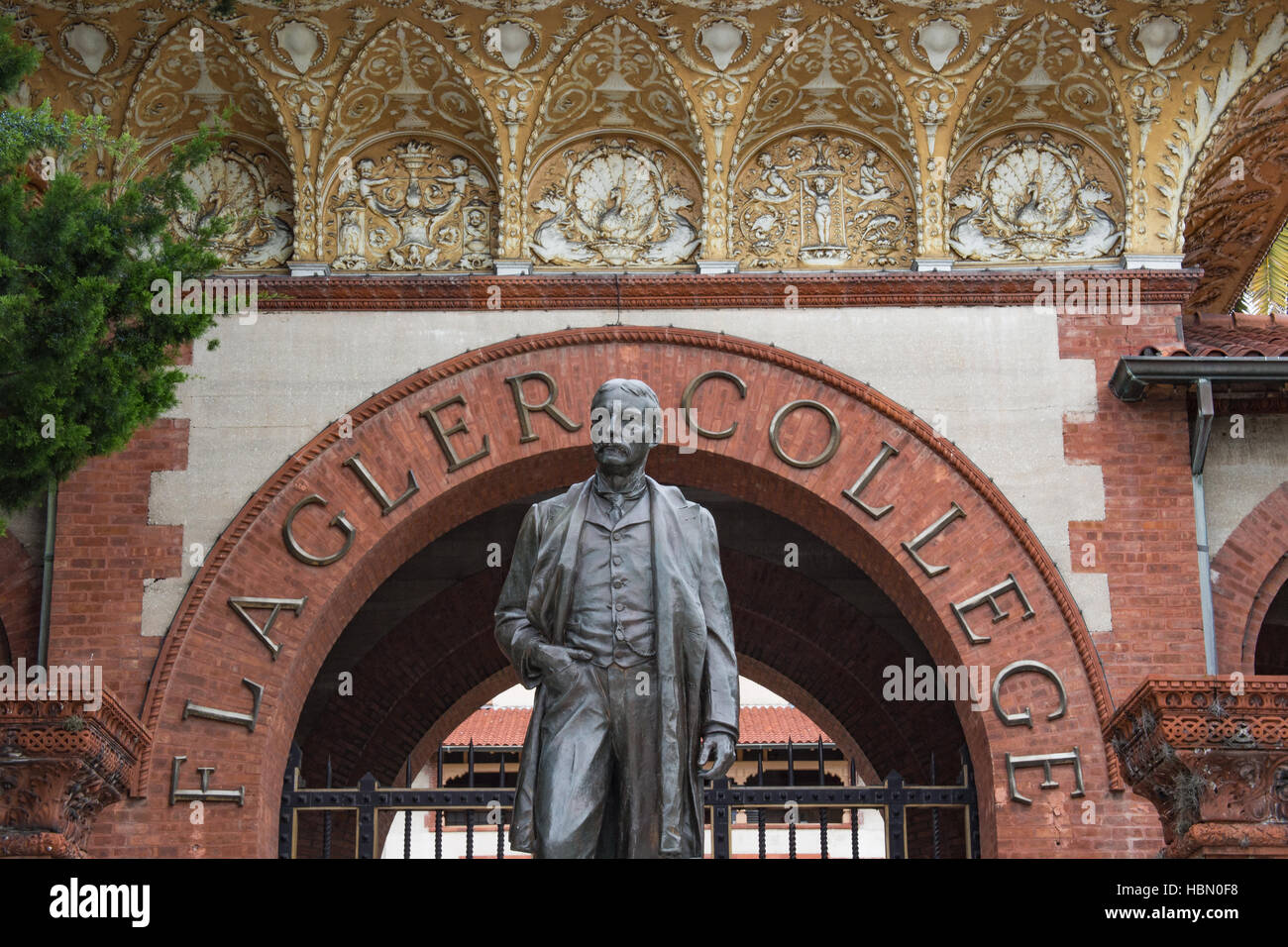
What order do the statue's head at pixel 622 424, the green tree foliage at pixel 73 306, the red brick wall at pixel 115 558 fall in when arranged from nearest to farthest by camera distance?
the statue's head at pixel 622 424
the green tree foliage at pixel 73 306
the red brick wall at pixel 115 558

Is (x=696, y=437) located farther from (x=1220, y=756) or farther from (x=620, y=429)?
(x=620, y=429)

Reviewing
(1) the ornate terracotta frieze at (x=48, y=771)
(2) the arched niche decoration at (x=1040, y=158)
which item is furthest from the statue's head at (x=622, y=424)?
(2) the arched niche decoration at (x=1040, y=158)

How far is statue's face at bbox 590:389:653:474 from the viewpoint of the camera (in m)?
8.11

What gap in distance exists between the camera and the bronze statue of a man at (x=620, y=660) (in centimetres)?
765

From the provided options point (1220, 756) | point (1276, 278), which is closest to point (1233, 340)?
point (1220, 756)

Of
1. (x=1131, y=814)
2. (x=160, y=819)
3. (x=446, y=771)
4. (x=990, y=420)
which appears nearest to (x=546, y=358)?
(x=990, y=420)

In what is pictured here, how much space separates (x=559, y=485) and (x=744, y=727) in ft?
59.3

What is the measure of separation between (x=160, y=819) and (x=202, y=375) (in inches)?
128

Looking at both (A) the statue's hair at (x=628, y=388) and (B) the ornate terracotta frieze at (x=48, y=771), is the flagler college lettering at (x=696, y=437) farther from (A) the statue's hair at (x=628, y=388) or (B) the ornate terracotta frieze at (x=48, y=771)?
(A) the statue's hair at (x=628, y=388)

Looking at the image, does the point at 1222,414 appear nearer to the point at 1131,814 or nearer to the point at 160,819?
the point at 1131,814

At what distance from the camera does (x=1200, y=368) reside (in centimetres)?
1467
